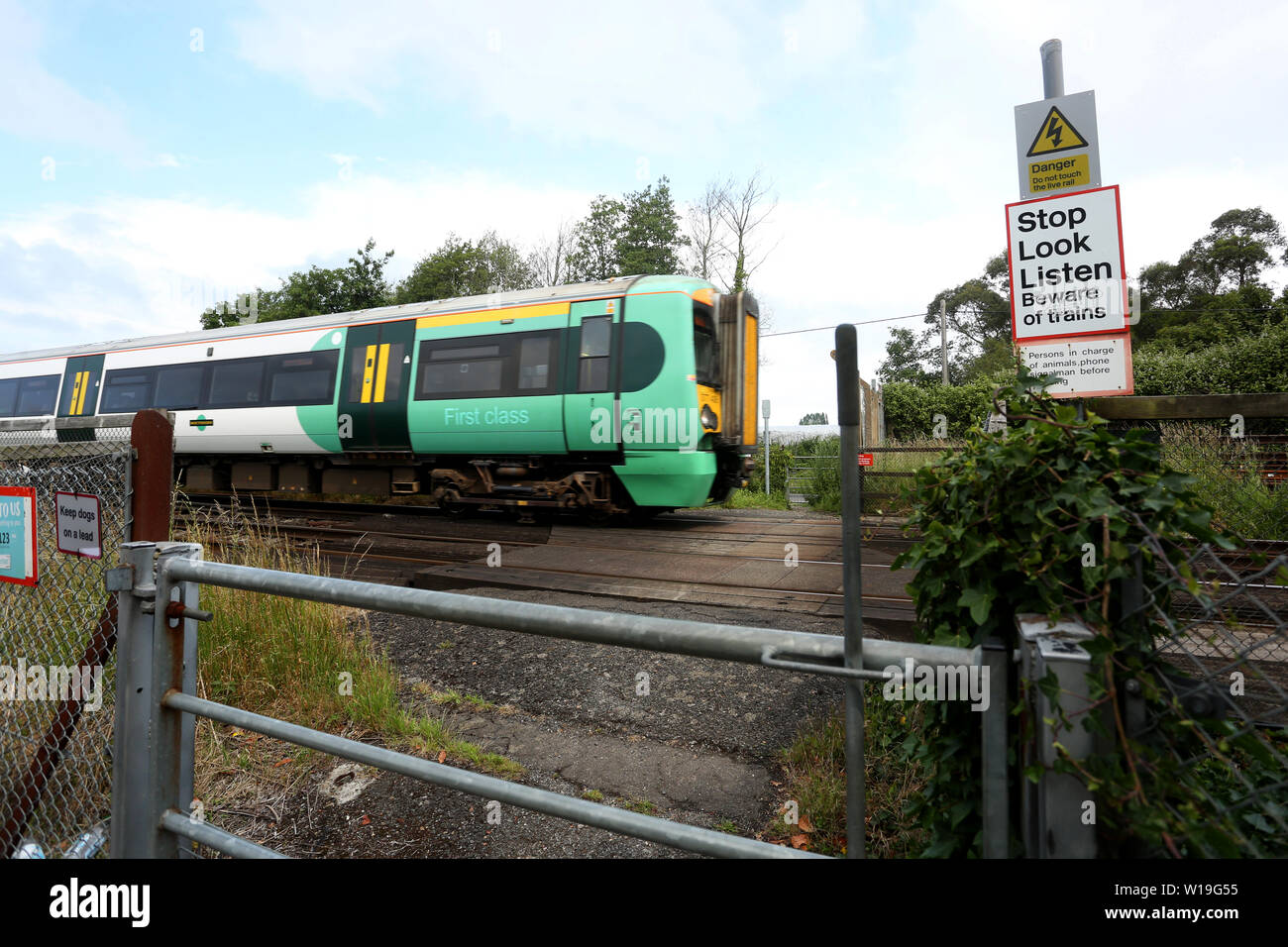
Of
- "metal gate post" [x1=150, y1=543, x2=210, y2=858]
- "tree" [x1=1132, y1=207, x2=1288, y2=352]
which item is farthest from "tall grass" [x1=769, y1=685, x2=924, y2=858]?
"tree" [x1=1132, y1=207, x2=1288, y2=352]

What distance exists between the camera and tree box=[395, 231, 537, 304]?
33125mm

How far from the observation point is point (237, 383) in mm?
13250

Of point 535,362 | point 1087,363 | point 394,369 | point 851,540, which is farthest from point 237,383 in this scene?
point 851,540

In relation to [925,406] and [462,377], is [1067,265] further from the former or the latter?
[925,406]

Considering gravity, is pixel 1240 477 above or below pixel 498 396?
below

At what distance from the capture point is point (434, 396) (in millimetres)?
11008

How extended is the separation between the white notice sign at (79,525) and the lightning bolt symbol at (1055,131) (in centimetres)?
503

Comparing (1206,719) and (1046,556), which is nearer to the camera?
(1206,719)

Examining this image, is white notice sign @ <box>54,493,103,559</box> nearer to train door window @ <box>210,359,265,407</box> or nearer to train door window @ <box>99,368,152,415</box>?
train door window @ <box>210,359,265,407</box>

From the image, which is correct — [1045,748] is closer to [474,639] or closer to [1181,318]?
[474,639]

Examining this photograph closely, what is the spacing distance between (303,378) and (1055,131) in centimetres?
1152

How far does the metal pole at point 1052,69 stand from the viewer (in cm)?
438

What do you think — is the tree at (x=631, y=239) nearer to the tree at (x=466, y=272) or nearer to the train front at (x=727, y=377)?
the tree at (x=466, y=272)
